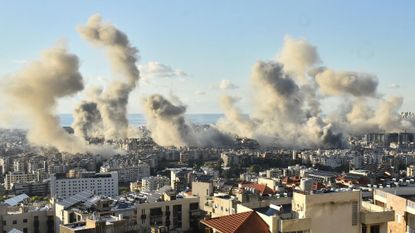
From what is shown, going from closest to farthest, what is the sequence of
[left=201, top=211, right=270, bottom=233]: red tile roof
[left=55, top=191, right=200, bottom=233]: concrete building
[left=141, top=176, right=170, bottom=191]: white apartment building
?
[left=201, top=211, right=270, bottom=233]: red tile roof → [left=55, top=191, right=200, bottom=233]: concrete building → [left=141, top=176, right=170, bottom=191]: white apartment building

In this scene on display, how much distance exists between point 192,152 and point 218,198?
38229 millimetres

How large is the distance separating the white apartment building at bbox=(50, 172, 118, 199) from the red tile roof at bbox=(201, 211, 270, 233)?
85.1 ft

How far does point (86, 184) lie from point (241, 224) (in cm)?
2727

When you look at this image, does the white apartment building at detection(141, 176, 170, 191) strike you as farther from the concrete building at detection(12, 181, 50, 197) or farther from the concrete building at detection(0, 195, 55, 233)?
the concrete building at detection(0, 195, 55, 233)

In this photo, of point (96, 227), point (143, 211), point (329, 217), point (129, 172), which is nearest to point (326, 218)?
point (329, 217)

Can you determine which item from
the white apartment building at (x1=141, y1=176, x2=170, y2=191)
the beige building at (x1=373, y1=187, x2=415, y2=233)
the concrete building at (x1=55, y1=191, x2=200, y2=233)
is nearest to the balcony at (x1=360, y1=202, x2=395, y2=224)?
the beige building at (x1=373, y1=187, x2=415, y2=233)

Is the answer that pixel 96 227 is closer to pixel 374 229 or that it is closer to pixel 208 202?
pixel 374 229

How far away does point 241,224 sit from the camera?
6852 millimetres

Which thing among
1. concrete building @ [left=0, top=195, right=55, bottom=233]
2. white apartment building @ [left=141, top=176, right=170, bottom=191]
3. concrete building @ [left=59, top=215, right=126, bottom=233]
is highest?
concrete building @ [left=59, top=215, right=126, bottom=233]

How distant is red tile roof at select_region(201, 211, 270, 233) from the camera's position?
6.80 meters

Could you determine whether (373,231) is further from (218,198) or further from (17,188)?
(17,188)

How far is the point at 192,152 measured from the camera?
182 ft

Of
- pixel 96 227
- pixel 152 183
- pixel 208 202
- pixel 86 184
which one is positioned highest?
pixel 96 227

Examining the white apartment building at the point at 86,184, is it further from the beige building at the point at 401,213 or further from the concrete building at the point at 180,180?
the beige building at the point at 401,213
